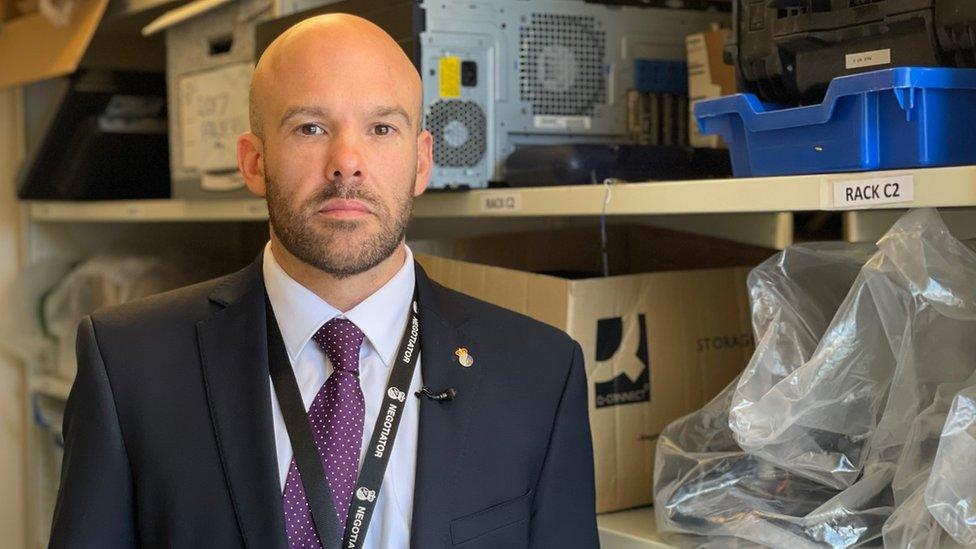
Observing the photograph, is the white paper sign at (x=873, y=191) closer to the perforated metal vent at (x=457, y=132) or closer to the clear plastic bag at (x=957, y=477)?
the clear plastic bag at (x=957, y=477)

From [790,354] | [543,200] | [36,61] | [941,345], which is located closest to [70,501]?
[543,200]

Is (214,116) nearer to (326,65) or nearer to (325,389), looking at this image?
(326,65)

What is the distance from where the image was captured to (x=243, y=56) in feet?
7.44

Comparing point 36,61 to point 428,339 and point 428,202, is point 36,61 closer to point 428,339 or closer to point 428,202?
point 428,202

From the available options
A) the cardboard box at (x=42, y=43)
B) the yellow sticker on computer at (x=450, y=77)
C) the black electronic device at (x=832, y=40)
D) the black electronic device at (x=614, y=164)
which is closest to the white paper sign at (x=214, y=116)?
the cardboard box at (x=42, y=43)

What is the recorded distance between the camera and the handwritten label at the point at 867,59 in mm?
1253

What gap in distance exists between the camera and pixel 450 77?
69.3 inches

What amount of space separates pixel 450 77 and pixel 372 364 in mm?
545

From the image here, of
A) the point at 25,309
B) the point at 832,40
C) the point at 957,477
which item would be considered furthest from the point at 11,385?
the point at 957,477

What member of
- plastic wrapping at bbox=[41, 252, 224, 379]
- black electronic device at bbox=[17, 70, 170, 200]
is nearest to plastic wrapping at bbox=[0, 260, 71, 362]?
plastic wrapping at bbox=[41, 252, 224, 379]

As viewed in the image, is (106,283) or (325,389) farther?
(106,283)

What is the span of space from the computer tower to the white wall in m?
1.62

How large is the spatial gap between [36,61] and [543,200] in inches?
62.8

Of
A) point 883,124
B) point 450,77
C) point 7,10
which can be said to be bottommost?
point 883,124
